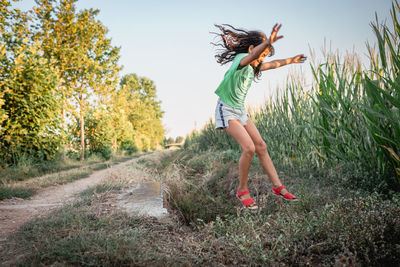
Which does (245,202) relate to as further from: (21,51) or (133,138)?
(133,138)

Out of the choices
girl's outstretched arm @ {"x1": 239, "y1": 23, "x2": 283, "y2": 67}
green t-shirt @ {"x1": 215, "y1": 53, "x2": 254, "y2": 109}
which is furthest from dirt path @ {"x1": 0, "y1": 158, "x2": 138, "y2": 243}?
girl's outstretched arm @ {"x1": 239, "y1": 23, "x2": 283, "y2": 67}

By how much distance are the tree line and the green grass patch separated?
Result: 2.18 m

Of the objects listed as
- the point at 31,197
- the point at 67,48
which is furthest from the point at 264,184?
the point at 67,48

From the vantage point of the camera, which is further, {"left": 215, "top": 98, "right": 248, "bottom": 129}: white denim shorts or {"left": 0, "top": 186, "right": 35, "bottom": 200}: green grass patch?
{"left": 0, "top": 186, "right": 35, "bottom": 200}: green grass patch

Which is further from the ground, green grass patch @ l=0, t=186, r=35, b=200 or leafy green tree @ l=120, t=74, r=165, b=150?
leafy green tree @ l=120, t=74, r=165, b=150

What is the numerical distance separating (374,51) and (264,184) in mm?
1971

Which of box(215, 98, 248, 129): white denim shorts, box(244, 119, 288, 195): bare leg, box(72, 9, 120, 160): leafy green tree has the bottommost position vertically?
box(244, 119, 288, 195): bare leg

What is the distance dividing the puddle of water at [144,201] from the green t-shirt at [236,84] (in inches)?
53.3

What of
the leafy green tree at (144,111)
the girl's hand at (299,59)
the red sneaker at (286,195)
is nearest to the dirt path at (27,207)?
the red sneaker at (286,195)

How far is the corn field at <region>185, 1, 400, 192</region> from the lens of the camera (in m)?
2.09

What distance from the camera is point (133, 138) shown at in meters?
18.8

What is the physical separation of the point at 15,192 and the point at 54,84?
3694mm

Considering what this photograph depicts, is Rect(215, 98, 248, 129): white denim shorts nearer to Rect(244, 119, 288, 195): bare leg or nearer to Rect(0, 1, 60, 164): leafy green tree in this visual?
Rect(244, 119, 288, 195): bare leg

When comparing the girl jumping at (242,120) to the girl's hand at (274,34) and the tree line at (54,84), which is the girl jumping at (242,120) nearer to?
the girl's hand at (274,34)
